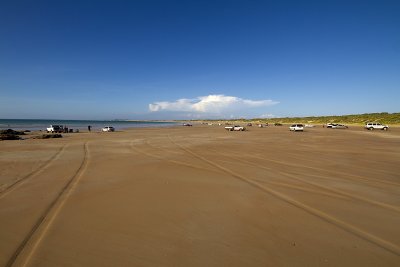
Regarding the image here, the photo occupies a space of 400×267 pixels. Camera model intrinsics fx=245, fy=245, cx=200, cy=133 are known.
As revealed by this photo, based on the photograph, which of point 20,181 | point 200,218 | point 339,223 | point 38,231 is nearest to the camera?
point 38,231

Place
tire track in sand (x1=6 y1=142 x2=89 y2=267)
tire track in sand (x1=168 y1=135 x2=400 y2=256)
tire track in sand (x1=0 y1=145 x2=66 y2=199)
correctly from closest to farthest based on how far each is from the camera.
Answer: tire track in sand (x1=6 y1=142 x2=89 y2=267)
tire track in sand (x1=168 y1=135 x2=400 y2=256)
tire track in sand (x1=0 y1=145 x2=66 y2=199)

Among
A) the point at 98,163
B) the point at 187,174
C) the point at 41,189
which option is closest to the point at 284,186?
the point at 187,174

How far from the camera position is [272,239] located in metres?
4.86

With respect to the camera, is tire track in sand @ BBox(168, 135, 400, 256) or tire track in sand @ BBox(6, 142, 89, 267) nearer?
tire track in sand @ BBox(6, 142, 89, 267)

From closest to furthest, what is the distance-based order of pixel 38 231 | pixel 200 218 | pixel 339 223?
pixel 38 231 → pixel 339 223 → pixel 200 218

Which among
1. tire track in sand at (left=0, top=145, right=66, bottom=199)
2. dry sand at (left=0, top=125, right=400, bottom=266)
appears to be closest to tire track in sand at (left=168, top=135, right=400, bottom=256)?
dry sand at (left=0, top=125, right=400, bottom=266)

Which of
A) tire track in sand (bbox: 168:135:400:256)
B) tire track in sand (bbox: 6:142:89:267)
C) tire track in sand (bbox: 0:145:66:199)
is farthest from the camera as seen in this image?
tire track in sand (bbox: 0:145:66:199)

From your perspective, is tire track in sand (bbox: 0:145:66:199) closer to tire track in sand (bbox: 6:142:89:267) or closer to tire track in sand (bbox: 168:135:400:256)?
tire track in sand (bbox: 6:142:89:267)

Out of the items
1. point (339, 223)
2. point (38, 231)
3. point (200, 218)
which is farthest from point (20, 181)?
point (339, 223)

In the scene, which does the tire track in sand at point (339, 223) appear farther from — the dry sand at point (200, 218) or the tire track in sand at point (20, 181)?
the tire track in sand at point (20, 181)

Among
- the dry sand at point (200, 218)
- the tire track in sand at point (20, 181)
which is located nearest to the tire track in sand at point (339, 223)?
Result: the dry sand at point (200, 218)

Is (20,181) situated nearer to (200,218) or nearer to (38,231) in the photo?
(38,231)

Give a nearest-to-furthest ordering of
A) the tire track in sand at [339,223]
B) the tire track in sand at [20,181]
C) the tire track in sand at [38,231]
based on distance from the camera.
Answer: the tire track in sand at [38,231]
the tire track in sand at [339,223]
the tire track in sand at [20,181]

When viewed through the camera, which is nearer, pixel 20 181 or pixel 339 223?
pixel 339 223
